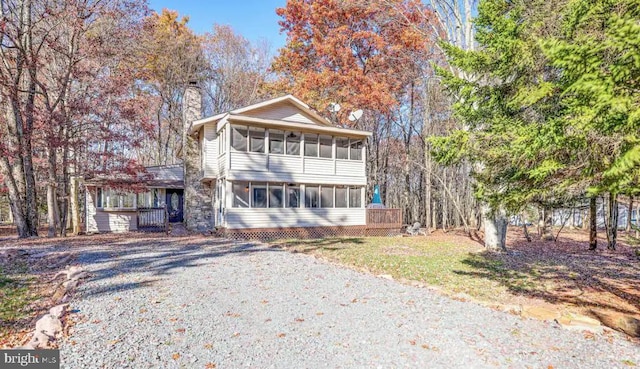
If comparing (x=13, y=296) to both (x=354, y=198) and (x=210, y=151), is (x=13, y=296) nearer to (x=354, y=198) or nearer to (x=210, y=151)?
(x=210, y=151)

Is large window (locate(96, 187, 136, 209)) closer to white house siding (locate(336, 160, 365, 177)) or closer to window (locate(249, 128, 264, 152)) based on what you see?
window (locate(249, 128, 264, 152))

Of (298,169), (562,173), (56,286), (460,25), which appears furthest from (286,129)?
(562,173)

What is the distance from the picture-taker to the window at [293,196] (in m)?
15.7

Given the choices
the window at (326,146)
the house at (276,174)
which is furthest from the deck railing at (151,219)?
the window at (326,146)

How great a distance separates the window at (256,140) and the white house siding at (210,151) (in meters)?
2.25

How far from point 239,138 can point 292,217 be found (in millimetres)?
4038

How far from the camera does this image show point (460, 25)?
13938 mm

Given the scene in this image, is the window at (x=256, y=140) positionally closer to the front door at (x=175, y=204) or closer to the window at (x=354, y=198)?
the window at (x=354, y=198)

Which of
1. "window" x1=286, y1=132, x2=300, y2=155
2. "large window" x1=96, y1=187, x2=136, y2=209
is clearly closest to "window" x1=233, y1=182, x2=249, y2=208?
"window" x1=286, y1=132, x2=300, y2=155

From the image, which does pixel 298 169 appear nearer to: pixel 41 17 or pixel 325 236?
pixel 325 236

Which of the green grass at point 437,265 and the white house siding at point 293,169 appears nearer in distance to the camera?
the green grass at point 437,265

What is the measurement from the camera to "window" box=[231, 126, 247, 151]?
47.7 feet

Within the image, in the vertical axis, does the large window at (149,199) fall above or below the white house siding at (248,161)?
below

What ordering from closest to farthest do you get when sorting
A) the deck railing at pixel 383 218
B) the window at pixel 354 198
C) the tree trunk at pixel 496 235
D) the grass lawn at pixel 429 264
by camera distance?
1. the grass lawn at pixel 429 264
2. the tree trunk at pixel 496 235
3. the window at pixel 354 198
4. the deck railing at pixel 383 218
